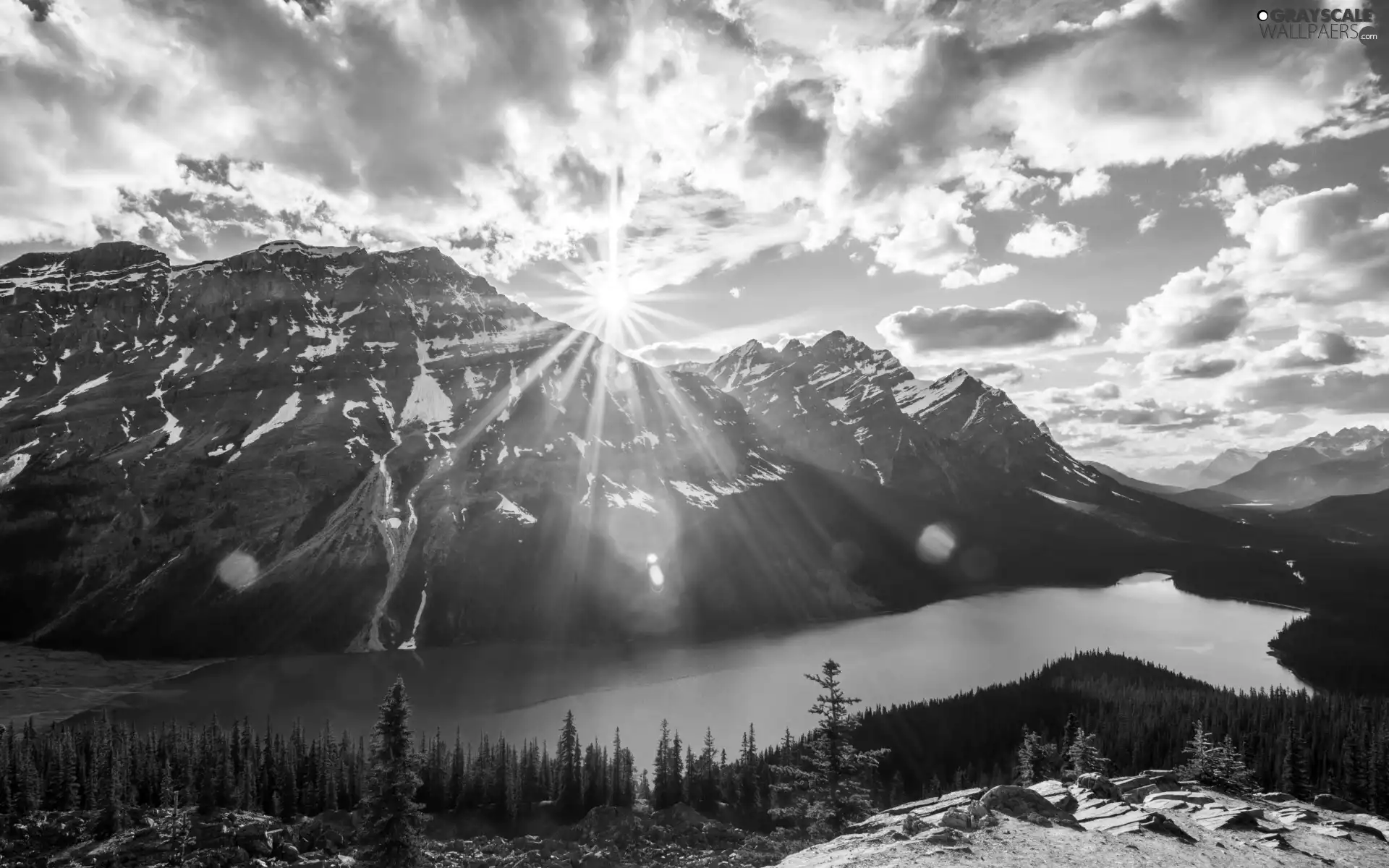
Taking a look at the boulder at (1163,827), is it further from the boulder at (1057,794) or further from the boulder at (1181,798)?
the boulder at (1181,798)

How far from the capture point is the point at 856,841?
25422 mm

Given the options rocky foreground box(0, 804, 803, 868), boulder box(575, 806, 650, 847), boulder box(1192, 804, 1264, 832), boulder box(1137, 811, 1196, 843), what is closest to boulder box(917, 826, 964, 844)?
boulder box(1137, 811, 1196, 843)

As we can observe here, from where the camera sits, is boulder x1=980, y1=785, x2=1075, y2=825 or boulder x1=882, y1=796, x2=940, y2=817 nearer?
boulder x1=980, y1=785, x2=1075, y2=825

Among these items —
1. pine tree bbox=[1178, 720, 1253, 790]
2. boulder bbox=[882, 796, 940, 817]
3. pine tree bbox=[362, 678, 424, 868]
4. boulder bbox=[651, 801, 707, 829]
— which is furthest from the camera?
boulder bbox=[651, 801, 707, 829]

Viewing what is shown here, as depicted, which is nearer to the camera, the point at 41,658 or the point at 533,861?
the point at 533,861

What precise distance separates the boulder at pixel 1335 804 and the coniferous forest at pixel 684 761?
448 inches

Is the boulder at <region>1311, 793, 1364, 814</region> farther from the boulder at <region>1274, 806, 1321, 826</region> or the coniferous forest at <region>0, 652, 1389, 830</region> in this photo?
the coniferous forest at <region>0, 652, 1389, 830</region>

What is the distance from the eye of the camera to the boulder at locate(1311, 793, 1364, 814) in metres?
40.2

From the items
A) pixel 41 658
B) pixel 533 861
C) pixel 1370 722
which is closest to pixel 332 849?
pixel 533 861

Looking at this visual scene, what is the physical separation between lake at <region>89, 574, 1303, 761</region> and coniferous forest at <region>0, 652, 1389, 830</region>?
969 cm

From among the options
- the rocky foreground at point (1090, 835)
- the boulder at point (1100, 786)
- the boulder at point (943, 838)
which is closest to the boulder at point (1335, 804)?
the rocky foreground at point (1090, 835)

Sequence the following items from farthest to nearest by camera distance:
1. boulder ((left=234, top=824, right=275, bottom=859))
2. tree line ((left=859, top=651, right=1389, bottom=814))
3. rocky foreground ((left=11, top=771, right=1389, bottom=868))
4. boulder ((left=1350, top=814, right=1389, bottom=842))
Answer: tree line ((left=859, top=651, right=1389, bottom=814))
boulder ((left=234, top=824, right=275, bottom=859))
boulder ((left=1350, top=814, right=1389, bottom=842))
rocky foreground ((left=11, top=771, right=1389, bottom=868))

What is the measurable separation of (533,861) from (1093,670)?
140670 millimetres

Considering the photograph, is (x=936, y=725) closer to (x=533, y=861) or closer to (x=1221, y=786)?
(x=1221, y=786)
